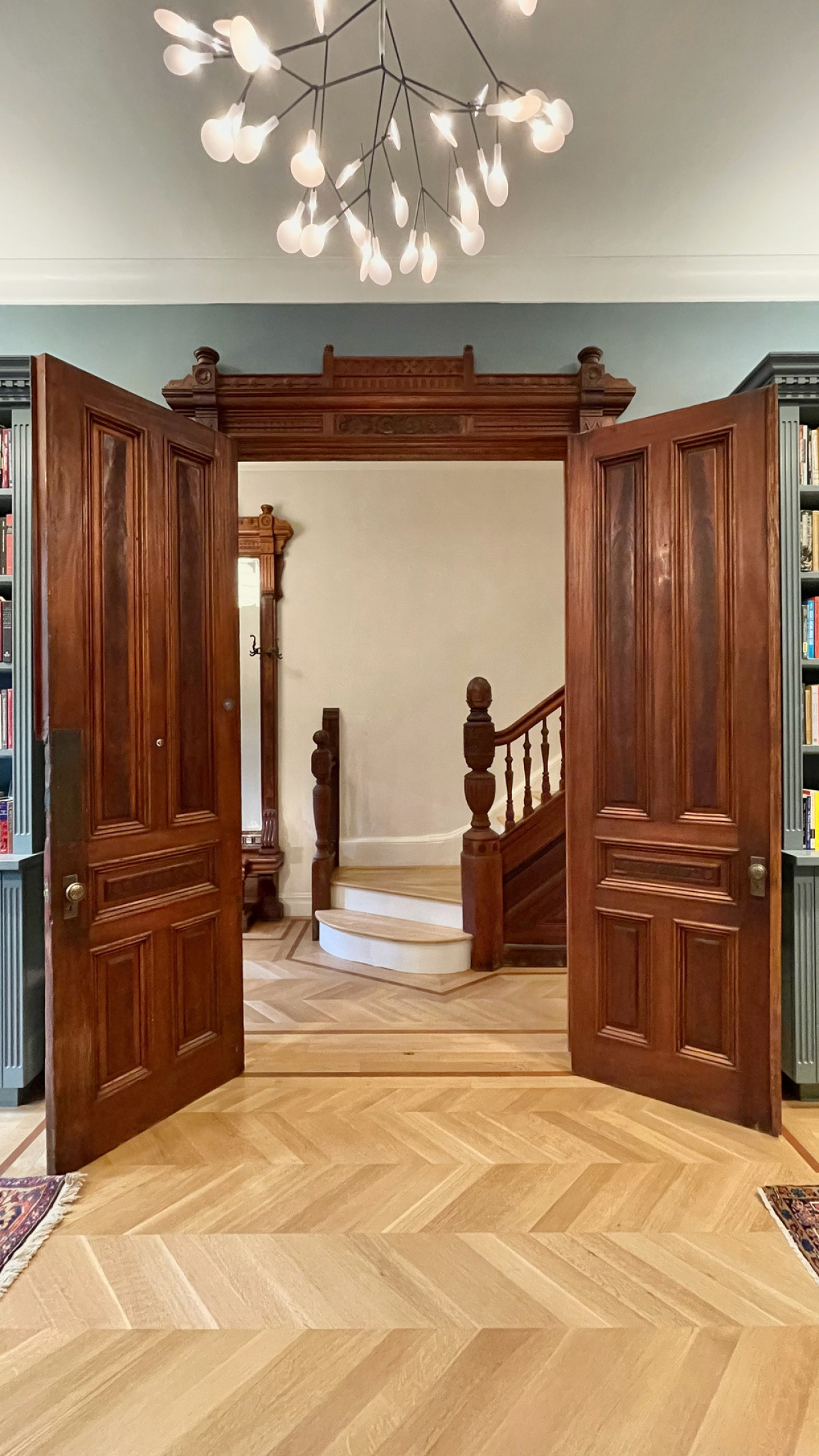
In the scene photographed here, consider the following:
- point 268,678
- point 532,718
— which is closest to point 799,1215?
point 532,718

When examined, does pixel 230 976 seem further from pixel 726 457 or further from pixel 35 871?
pixel 726 457

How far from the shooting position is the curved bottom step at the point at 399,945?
4.34 metres

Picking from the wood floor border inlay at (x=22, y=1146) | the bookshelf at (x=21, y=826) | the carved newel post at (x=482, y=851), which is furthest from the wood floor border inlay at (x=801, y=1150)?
the bookshelf at (x=21, y=826)

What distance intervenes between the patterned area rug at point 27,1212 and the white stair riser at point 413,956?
2265mm

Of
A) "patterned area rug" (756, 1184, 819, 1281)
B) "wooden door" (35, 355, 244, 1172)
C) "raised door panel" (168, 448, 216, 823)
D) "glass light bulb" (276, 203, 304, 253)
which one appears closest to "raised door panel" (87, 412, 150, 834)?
"wooden door" (35, 355, 244, 1172)

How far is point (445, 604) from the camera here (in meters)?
5.82

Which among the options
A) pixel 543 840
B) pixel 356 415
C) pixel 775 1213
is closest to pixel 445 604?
pixel 543 840

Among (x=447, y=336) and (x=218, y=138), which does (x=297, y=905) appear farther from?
(x=218, y=138)

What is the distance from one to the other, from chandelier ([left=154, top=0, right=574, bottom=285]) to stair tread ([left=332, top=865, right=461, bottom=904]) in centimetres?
348

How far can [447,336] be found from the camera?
3262 mm

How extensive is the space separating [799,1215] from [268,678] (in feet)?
15.0

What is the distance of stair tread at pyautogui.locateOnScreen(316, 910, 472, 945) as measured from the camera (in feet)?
14.3

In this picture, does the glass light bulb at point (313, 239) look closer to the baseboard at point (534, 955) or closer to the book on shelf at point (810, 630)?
the book on shelf at point (810, 630)

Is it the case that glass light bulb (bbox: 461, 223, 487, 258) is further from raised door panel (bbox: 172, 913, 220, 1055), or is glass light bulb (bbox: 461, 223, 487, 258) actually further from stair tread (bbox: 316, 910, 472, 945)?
stair tread (bbox: 316, 910, 472, 945)
